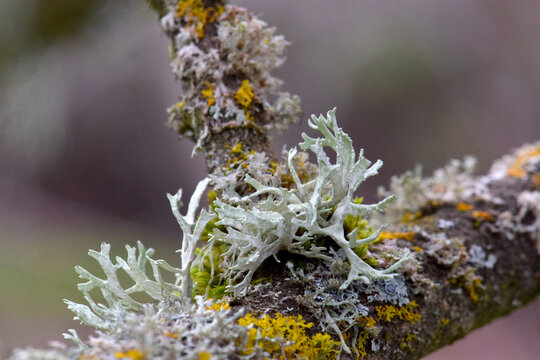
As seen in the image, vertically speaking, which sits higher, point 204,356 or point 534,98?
point 534,98

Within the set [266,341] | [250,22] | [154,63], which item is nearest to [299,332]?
[266,341]

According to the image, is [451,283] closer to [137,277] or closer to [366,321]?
[366,321]

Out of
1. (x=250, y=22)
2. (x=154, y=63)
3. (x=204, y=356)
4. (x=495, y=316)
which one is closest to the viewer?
(x=204, y=356)

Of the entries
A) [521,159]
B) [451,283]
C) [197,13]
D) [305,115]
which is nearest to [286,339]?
[451,283]

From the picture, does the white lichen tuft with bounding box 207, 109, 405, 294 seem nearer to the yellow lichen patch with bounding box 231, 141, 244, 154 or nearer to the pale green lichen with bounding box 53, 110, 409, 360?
the pale green lichen with bounding box 53, 110, 409, 360

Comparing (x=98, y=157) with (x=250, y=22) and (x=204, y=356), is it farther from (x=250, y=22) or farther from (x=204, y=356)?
(x=204, y=356)

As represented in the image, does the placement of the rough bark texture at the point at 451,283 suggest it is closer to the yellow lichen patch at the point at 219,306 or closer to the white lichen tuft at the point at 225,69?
the yellow lichen patch at the point at 219,306
